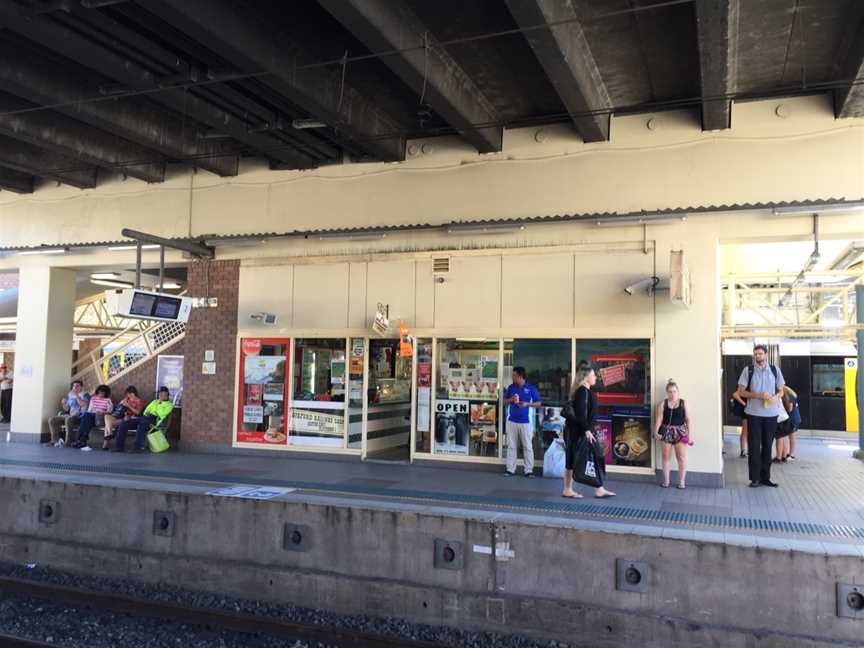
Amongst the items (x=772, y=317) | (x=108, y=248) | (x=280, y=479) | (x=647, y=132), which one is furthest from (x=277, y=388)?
(x=772, y=317)

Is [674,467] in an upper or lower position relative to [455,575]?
upper

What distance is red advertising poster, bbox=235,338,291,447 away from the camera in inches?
483

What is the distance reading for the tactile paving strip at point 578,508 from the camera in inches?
275

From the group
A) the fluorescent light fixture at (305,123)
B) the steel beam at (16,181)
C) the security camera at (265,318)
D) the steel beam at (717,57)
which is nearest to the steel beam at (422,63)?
the fluorescent light fixture at (305,123)

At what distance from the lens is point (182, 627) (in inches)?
257

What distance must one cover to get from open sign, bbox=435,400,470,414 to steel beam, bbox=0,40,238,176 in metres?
5.47

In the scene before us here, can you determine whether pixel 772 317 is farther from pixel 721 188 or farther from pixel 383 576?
pixel 383 576

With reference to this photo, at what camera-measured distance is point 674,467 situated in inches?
386

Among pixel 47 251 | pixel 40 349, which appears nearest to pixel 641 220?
pixel 47 251

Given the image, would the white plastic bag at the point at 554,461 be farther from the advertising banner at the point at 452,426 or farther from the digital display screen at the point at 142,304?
the digital display screen at the point at 142,304

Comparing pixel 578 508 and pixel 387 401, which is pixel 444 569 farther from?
pixel 387 401

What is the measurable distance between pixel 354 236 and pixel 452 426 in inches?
138

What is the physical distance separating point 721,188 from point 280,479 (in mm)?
7383

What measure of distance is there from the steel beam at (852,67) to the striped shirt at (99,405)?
12924 mm
